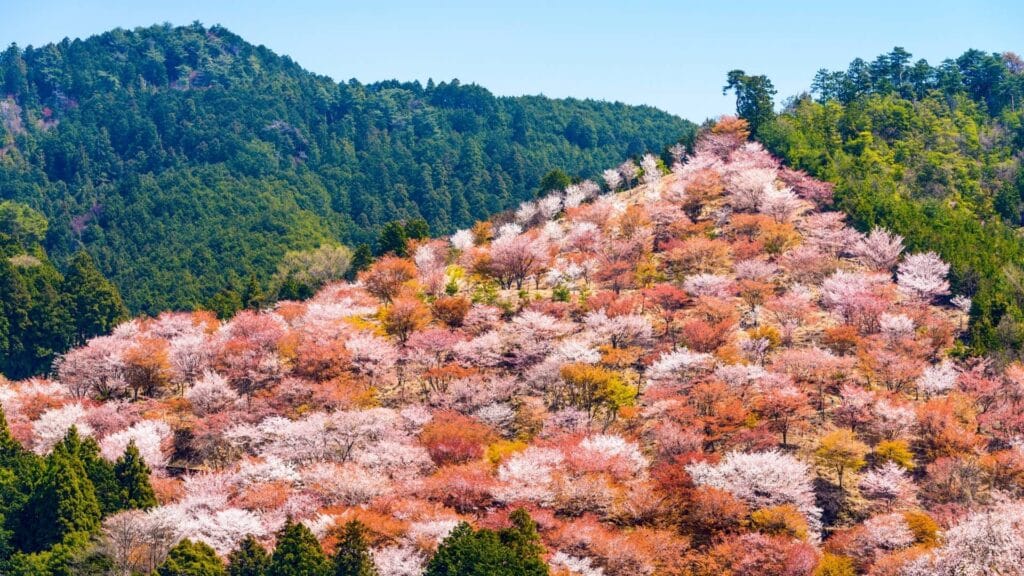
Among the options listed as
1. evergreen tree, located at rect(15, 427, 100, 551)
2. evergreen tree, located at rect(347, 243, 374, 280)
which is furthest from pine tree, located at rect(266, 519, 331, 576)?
evergreen tree, located at rect(347, 243, 374, 280)

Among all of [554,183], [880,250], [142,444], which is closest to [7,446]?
[142,444]

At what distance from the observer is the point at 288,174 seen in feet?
482

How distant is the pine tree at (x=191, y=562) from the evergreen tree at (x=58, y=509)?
6782 mm

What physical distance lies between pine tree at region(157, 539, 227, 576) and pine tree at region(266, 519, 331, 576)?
1.99 m

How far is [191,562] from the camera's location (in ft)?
117

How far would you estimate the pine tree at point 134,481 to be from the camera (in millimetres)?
43062

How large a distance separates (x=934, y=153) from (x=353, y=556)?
73487 millimetres

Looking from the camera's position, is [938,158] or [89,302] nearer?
[89,302]

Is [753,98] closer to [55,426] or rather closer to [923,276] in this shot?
[923,276]

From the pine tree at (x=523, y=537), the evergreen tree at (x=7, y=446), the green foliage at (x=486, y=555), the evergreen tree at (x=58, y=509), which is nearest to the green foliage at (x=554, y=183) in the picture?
the evergreen tree at (x=7, y=446)

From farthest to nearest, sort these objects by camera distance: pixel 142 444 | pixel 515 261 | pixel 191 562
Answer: pixel 515 261 → pixel 142 444 → pixel 191 562

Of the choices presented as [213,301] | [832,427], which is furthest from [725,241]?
[213,301]

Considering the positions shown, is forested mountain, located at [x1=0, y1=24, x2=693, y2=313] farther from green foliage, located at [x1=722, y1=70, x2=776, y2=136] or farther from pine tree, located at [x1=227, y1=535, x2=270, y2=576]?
pine tree, located at [x1=227, y1=535, x2=270, y2=576]

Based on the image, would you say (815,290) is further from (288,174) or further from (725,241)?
(288,174)
